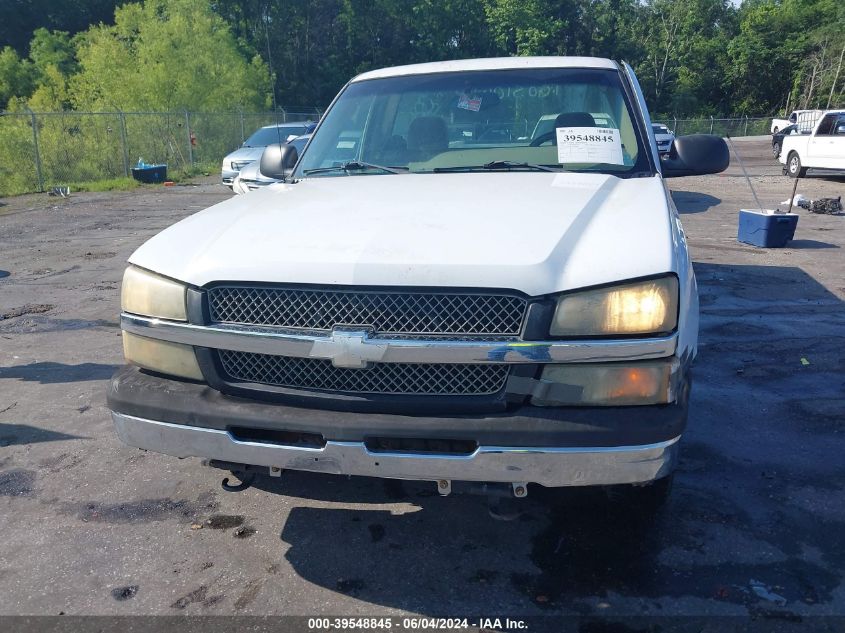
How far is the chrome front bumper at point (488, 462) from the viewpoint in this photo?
2324 millimetres

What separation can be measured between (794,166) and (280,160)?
68.0 feet

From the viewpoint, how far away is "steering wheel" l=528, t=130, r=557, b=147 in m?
3.81

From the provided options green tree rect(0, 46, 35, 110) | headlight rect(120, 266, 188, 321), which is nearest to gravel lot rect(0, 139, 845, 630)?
headlight rect(120, 266, 188, 321)

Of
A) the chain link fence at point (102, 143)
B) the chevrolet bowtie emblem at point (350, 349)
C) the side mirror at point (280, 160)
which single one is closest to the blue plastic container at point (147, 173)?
the chain link fence at point (102, 143)

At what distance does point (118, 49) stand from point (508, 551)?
3221 centimetres

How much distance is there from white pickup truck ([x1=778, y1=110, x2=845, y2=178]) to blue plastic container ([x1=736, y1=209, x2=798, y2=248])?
9948mm

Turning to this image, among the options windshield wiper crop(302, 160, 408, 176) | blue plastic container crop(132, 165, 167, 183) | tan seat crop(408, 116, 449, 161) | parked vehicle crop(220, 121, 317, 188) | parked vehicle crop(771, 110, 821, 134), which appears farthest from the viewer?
parked vehicle crop(771, 110, 821, 134)

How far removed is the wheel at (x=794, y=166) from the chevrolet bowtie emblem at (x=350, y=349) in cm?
2076

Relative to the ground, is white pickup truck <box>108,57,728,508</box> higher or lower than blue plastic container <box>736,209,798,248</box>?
→ higher

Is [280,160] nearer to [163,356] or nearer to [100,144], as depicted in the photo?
[163,356]

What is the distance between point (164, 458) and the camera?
3.89 meters

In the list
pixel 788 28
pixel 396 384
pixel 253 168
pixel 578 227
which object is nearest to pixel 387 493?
pixel 396 384

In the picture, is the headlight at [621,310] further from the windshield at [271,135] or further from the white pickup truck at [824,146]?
the white pickup truck at [824,146]

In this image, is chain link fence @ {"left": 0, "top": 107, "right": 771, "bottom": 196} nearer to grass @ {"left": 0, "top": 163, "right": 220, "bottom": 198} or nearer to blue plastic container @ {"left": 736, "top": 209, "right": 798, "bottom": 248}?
grass @ {"left": 0, "top": 163, "right": 220, "bottom": 198}
